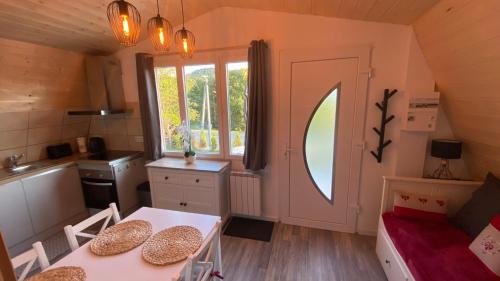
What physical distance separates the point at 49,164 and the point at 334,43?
3.62 meters

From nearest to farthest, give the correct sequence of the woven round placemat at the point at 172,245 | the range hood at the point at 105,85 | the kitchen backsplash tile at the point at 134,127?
the woven round placemat at the point at 172,245
the range hood at the point at 105,85
the kitchen backsplash tile at the point at 134,127

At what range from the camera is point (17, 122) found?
2578 mm

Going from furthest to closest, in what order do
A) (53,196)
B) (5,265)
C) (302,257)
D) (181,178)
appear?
(181,178)
(53,196)
(302,257)
(5,265)

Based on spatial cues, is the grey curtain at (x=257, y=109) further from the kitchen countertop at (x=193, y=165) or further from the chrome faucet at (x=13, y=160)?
the chrome faucet at (x=13, y=160)

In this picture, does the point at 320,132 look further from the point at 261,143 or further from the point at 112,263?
the point at 112,263

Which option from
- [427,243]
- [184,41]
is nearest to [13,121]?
[184,41]

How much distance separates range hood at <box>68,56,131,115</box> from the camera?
10.0ft

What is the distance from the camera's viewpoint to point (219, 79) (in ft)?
9.25

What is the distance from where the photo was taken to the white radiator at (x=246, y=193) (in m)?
2.80

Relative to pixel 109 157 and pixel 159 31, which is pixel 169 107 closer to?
pixel 109 157

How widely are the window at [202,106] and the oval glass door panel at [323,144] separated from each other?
1.24 m

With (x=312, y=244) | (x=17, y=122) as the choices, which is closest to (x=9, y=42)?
(x=17, y=122)

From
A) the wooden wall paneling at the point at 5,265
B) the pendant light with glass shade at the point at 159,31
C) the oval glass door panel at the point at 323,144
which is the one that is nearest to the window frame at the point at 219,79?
the oval glass door panel at the point at 323,144

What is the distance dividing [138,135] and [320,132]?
8.48ft
